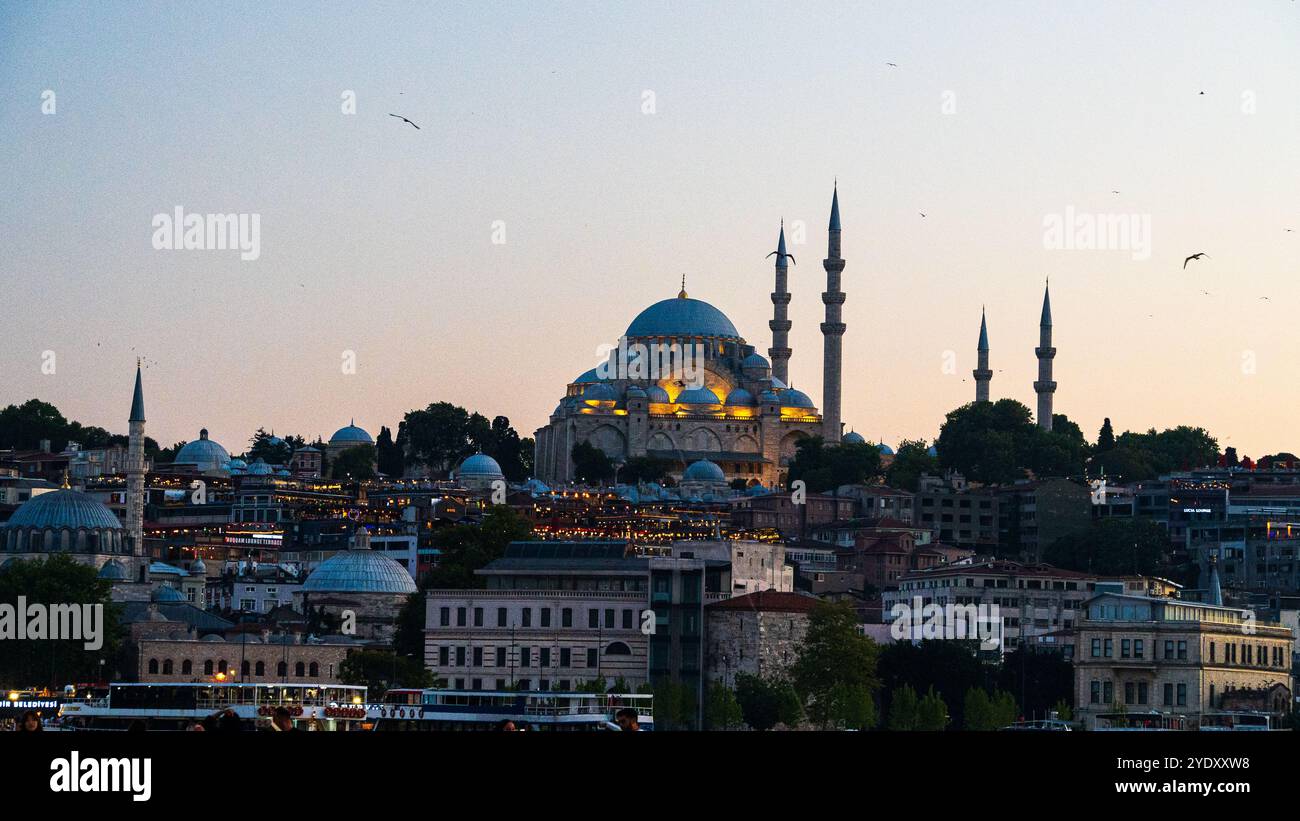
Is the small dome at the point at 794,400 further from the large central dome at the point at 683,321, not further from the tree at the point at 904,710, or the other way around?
the tree at the point at 904,710

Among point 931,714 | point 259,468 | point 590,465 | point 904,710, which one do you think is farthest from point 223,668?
point 590,465

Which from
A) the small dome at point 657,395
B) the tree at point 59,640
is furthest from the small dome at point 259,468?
the tree at point 59,640

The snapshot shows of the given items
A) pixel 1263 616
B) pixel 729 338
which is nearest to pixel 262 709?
pixel 1263 616

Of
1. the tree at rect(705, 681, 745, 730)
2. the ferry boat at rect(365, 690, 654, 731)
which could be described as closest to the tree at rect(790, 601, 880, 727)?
the tree at rect(705, 681, 745, 730)

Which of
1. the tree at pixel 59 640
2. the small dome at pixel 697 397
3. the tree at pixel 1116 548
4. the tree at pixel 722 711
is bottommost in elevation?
the tree at pixel 722 711

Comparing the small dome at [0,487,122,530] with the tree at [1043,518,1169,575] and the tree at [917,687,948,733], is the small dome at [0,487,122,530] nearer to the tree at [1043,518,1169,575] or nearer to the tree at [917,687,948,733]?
the tree at [1043,518,1169,575]
